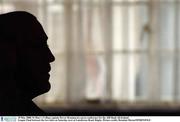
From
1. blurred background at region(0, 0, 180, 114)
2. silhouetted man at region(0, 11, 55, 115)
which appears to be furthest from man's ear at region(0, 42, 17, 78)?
blurred background at region(0, 0, 180, 114)

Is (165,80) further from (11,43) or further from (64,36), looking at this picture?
(11,43)

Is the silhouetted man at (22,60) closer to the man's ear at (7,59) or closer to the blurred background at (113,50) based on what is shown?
the man's ear at (7,59)

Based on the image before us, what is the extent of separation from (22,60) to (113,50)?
2.83 m

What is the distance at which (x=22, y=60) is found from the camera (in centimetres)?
58

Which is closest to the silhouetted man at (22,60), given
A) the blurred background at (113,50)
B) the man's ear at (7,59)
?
the man's ear at (7,59)

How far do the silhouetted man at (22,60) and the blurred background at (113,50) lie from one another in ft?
8.97

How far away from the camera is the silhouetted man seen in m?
0.57

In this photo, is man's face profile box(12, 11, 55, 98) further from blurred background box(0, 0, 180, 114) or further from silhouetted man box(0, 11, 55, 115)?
blurred background box(0, 0, 180, 114)

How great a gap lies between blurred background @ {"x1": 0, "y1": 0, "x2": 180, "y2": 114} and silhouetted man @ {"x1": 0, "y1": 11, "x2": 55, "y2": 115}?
2.73 meters

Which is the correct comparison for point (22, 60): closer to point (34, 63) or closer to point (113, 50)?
point (34, 63)

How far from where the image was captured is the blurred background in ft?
11.0

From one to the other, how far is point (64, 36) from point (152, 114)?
9.43 ft

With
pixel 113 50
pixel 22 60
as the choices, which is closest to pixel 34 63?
pixel 22 60

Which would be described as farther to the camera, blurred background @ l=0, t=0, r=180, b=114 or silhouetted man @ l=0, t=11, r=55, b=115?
blurred background @ l=0, t=0, r=180, b=114
